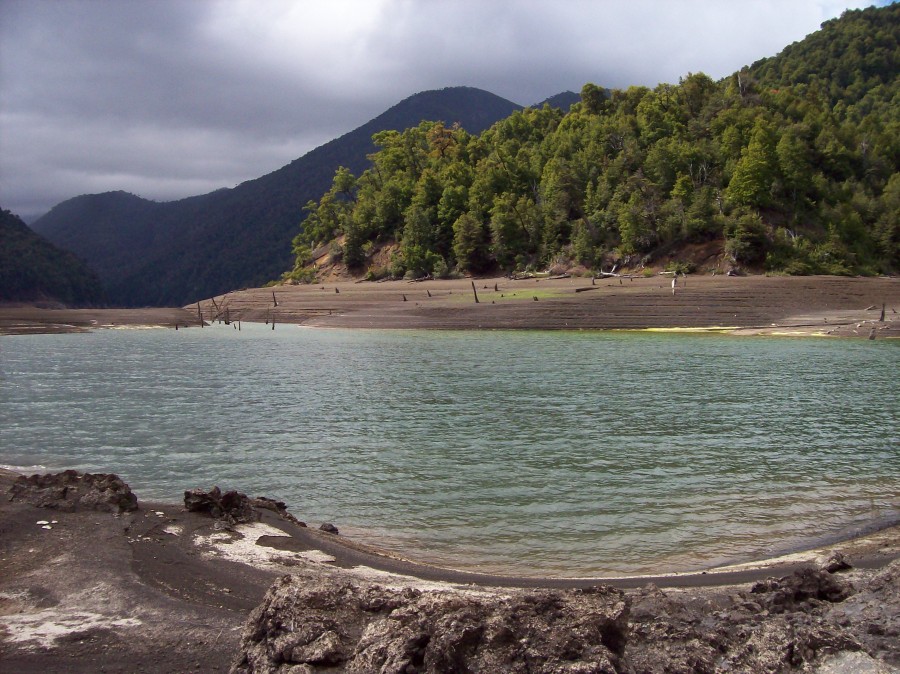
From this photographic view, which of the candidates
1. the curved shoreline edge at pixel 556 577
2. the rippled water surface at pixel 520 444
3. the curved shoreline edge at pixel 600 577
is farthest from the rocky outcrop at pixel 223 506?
the rippled water surface at pixel 520 444

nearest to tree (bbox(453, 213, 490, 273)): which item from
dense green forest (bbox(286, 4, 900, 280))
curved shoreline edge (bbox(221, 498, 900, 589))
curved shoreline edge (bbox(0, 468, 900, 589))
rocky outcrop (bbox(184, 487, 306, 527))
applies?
dense green forest (bbox(286, 4, 900, 280))

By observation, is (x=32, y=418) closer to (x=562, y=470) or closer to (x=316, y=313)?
(x=562, y=470)

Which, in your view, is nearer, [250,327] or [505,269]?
[250,327]

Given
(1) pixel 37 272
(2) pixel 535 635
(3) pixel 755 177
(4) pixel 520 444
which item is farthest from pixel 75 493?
(1) pixel 37 272

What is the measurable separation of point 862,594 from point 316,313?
68242 millimetres

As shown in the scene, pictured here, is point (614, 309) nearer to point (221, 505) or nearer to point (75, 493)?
point (221, 505)

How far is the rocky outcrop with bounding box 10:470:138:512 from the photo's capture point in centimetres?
996

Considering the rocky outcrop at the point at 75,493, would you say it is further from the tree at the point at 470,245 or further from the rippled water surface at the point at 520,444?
the tree at the point at 470,245

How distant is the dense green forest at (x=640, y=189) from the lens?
6650 centimetres

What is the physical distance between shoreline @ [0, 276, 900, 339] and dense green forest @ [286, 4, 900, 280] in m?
8.32

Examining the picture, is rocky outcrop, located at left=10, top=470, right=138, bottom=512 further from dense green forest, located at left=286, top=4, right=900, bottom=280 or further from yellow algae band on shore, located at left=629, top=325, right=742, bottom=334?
dense green forest, located at left=286, top=4, right=900, bottom=280

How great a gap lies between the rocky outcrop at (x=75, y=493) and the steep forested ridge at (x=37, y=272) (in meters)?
126

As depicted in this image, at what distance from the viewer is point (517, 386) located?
26.0 metres

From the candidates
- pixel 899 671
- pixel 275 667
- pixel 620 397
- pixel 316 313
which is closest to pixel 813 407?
pixel 620 397
